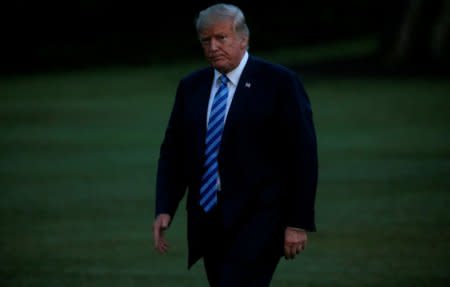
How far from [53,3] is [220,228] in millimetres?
46257

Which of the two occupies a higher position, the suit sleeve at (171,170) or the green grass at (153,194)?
the suit sleeve at (171,170)

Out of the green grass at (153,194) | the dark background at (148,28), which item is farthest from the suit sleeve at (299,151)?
the dark background at (148,28)

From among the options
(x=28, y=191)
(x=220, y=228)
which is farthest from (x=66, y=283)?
(x=28, y=191)

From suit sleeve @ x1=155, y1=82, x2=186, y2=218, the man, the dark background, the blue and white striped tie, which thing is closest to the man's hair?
the man

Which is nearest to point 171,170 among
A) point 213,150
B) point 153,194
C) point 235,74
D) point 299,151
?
point 213,150

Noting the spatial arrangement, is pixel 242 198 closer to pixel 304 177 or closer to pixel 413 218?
pixel 304 177

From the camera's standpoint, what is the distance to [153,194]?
13.1m

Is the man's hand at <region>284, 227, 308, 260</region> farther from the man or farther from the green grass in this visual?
the green grass

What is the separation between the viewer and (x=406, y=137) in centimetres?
1814

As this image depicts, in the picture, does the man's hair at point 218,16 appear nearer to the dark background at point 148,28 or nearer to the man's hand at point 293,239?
the man's hand at point 293,239

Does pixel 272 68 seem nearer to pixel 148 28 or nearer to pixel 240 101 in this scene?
pixel 240 101

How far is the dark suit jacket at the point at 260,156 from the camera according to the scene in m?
5.68

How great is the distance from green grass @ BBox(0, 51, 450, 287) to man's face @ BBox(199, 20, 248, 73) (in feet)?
10.5

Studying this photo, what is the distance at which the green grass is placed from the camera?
9.13 metres
